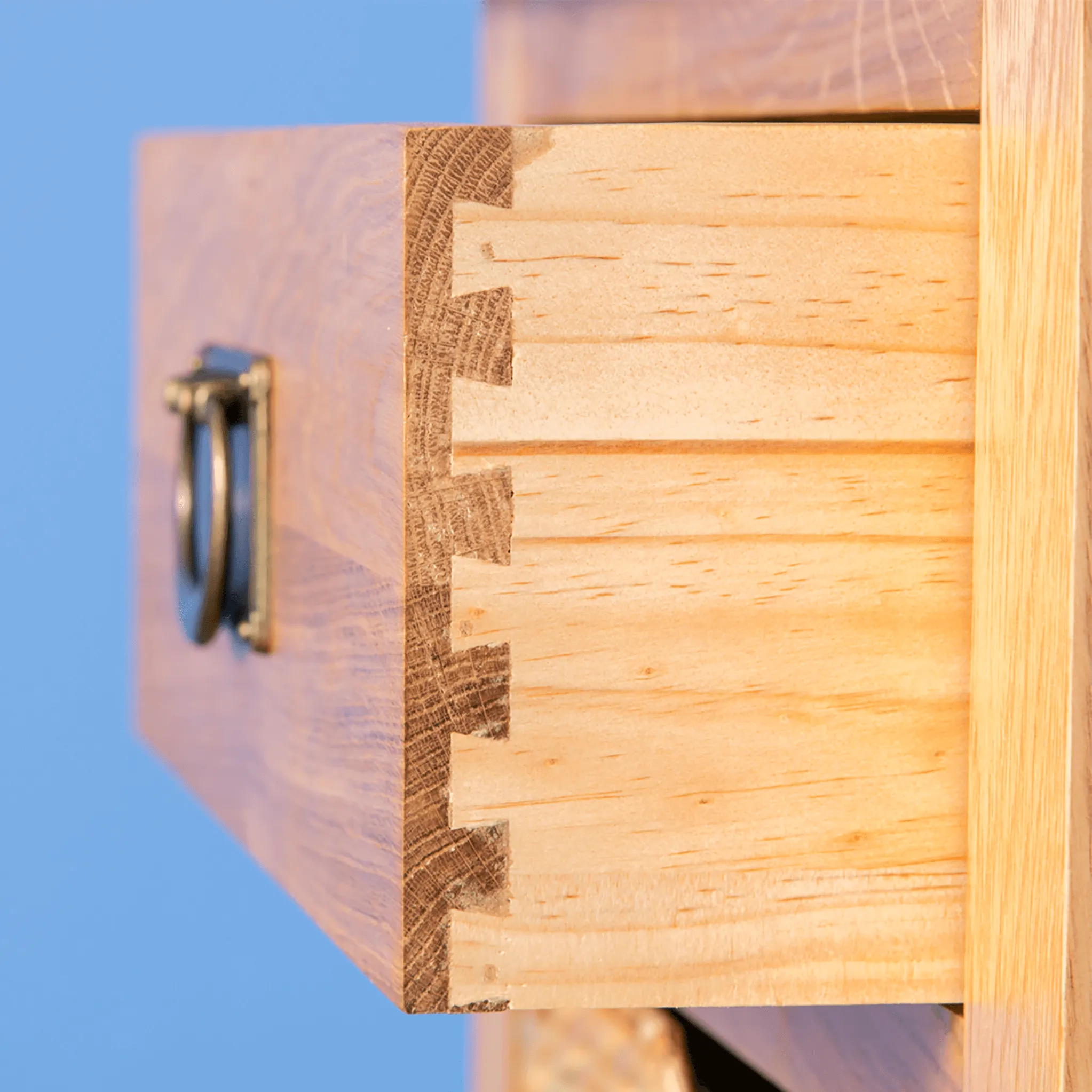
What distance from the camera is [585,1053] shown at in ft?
3.12

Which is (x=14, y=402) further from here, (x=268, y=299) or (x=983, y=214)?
(x=983, y=214)

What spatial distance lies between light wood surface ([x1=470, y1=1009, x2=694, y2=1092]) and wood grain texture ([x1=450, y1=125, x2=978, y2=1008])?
1.37 ft

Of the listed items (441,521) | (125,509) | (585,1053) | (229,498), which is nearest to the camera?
(441,521)

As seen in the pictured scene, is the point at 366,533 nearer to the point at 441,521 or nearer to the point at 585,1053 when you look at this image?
the point at 441,521

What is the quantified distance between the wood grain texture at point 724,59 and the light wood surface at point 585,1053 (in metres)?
0.44

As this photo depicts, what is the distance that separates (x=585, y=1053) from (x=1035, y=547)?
1.81 ft

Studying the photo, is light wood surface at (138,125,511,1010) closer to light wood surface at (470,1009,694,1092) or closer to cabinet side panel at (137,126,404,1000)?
A: cabinet side panel at (137,126,404,1000)

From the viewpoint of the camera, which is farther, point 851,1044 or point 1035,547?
point 851,1044

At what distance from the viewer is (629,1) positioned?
0.81 m

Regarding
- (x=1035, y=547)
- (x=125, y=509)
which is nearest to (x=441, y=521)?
(x=1035, y=547)

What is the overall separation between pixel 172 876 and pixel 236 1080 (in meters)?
0.25

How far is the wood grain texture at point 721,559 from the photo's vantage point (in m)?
0.46

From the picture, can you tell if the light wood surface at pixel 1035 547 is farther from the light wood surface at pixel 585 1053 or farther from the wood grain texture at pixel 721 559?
the light wood surface at pixel 585 1053

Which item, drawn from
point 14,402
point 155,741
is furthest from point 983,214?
point 14,402
